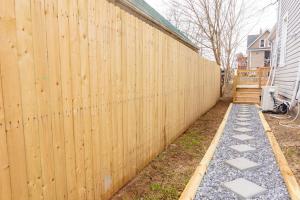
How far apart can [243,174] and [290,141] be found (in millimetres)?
2036

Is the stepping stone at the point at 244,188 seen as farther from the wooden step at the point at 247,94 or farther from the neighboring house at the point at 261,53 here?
the neighboring house at the point at 261,53

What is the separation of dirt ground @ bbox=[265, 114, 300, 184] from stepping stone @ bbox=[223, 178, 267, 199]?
590 mm

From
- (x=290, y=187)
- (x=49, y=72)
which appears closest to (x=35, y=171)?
(x=49, y=72)

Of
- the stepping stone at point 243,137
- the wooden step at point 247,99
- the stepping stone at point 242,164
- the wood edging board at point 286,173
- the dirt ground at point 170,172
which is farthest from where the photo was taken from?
the wooden step at point 247,99

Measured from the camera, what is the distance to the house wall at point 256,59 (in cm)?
2771

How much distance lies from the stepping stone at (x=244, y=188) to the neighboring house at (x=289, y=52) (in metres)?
4.78

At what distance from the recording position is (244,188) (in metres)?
2.59

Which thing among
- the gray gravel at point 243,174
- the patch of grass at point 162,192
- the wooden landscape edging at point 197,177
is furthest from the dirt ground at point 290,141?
the patch of grass at point 162,192

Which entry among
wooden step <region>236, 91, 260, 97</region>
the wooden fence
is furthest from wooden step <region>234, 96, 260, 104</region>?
the wooden fence

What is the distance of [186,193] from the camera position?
98.0 inches

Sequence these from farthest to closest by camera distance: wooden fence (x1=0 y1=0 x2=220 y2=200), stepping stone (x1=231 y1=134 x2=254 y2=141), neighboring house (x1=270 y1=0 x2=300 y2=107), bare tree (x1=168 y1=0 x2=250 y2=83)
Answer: bare tree (x1=168 y1=0 x2=250 y2=83) < neighboring house (x1=270 y1=0 x2=300 y2=107) < stepping stone (x1=231 y1=134 x2=254 y2=141) < wooden fence (x1=0 y1=0 x2=220 y2=200)

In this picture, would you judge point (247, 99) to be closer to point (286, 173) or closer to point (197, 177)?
point (286, 173)

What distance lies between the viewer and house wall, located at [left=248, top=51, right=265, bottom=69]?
27712 millimetres

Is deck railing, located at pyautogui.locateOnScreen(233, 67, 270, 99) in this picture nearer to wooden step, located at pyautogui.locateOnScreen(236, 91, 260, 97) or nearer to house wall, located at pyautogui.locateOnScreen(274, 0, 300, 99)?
wooden step, located at pyautogui.locateOnScreen(236, 91, 260, 97)
